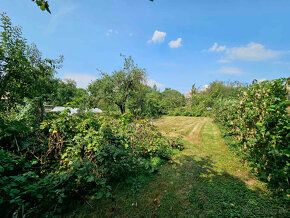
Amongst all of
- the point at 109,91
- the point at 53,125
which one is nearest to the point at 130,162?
the point at 53,125

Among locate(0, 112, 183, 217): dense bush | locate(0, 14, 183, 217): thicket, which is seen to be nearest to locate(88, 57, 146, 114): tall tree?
locate(0, 14, 183, 217): thicket

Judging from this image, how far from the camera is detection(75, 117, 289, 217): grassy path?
231 centimetres

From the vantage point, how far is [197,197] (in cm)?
271

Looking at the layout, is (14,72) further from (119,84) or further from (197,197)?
(119,84)

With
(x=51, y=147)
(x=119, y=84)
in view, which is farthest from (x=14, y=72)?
(x=119, y=84)

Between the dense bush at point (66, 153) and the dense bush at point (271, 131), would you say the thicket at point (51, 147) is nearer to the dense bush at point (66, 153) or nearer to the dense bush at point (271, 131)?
the dense bush at point (66, 153)

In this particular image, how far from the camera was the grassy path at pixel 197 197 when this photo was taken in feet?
7.57

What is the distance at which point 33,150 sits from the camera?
2.49 metres

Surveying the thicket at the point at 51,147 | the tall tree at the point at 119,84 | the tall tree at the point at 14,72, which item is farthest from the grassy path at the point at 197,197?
the tall tree at the point at 119,84

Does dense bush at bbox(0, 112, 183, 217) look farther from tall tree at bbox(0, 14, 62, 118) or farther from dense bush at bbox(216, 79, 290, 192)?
dense bush at bbox(216, 79, 290, 192)

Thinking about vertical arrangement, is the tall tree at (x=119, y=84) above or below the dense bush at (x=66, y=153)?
above

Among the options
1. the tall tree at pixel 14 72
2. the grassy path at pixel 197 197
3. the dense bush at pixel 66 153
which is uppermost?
the tall tree at pixel 14 72

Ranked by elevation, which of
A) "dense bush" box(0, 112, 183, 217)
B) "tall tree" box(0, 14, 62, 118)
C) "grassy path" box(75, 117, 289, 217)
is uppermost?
"tall tree" box(0, 14, 62, 118)

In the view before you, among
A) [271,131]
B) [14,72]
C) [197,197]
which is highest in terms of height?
[14,72]
